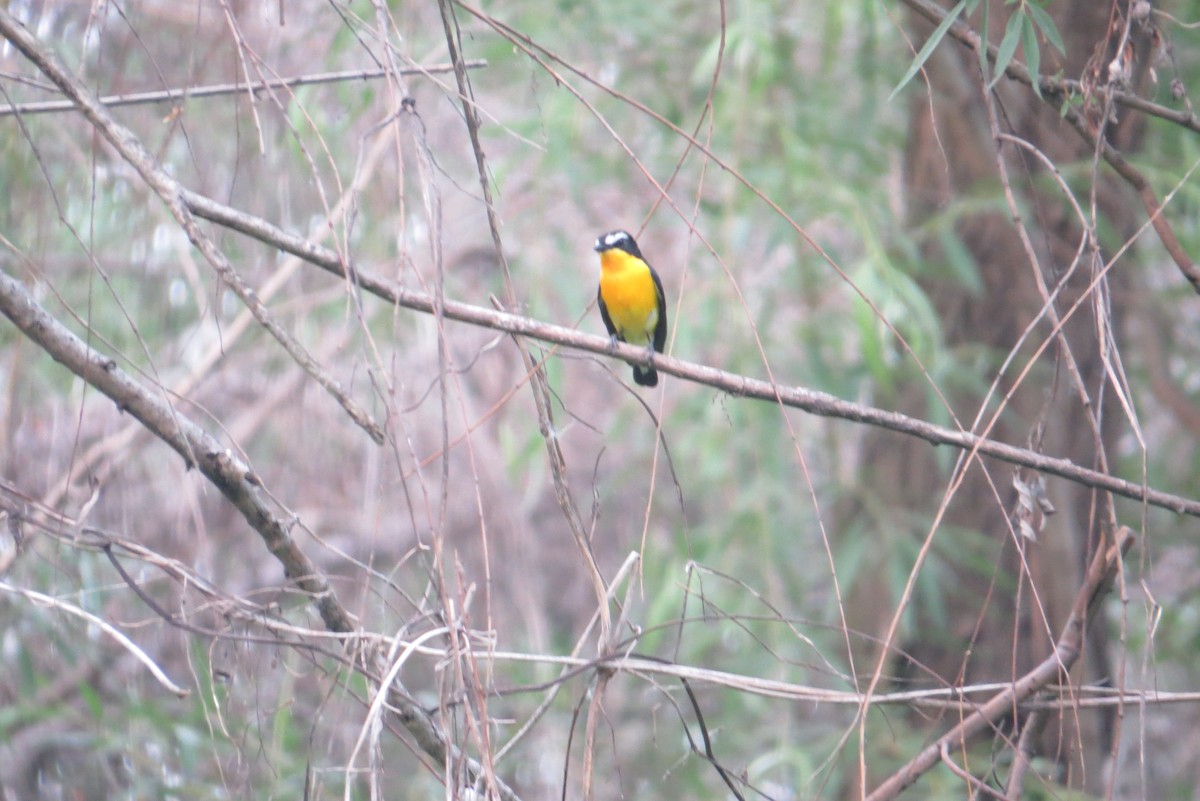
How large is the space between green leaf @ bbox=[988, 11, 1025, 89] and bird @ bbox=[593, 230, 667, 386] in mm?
2655

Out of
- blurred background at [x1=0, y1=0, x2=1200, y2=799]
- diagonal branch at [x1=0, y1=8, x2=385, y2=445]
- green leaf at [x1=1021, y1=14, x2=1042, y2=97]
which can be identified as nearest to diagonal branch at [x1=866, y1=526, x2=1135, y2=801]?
green leaf at [x1=1021, y1=14, x2=1042, y2=97]

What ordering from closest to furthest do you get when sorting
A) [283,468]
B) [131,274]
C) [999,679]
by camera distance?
1. [131,274]
2. [999,679]
3. [283,468]

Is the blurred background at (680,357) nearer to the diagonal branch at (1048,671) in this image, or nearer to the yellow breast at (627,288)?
the yellow breast at (627,288)

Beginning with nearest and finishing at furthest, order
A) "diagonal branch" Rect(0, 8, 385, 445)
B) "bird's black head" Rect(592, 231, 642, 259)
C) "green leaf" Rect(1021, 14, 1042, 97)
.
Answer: "diagonal branch" Rect(0, 8, 385, 445)
"green leaf" Rect(1021, 14, 1042, 97)
"bird's black head" Rect(592, 231, 642, 259)

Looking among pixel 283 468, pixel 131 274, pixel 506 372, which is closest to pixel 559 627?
pixel 506 372

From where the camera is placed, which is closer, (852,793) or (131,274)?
(131,274)

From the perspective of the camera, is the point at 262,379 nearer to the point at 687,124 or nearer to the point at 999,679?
the point at 687,124

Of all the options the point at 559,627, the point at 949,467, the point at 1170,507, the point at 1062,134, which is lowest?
the point at 559,627

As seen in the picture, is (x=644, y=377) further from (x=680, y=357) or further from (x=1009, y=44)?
(x=1009, y=44)

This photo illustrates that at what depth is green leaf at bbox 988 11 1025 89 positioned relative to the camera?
1.79 metres

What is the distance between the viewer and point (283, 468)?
15.1 feet

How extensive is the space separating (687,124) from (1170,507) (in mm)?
3233

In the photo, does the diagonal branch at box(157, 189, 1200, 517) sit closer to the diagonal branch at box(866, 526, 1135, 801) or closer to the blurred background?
the diagonal branch at box(866, 526, 1135, 801)

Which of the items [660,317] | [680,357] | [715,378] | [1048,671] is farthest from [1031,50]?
[660,317]
